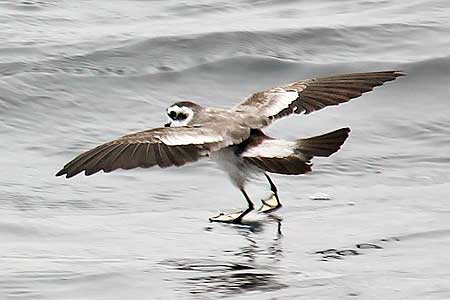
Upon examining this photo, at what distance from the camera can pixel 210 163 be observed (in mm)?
10266

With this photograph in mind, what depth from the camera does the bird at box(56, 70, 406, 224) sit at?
7.77 metres

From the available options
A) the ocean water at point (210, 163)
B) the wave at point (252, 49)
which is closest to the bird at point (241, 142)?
the ocean water at point (210, 163)

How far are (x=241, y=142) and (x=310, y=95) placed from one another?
3.55ft

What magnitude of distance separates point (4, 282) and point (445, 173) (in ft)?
12.2

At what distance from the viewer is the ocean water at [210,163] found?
23.4 feet

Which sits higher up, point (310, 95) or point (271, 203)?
point (310, 95)

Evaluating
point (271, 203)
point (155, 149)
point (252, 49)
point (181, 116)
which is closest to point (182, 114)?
point (181, 116)

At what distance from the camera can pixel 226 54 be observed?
1338 centimetres

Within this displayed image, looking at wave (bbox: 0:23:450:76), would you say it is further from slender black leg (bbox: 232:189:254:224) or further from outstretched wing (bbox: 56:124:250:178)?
outstretched wing (bbox: 56:124:250:178)

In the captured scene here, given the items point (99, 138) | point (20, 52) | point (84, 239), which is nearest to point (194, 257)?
point (84, 239)

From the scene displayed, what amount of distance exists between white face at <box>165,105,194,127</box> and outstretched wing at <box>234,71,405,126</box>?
0.33 m

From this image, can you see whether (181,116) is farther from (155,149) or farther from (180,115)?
(155,149)

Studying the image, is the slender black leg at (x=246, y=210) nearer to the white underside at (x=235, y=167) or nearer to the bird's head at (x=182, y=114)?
the white underside at (x=235, y=167)

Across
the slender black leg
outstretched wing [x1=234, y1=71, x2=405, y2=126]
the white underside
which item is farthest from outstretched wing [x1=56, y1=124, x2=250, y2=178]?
outstretched wing [x1=234, y1=71, x2=405, y2=126]
